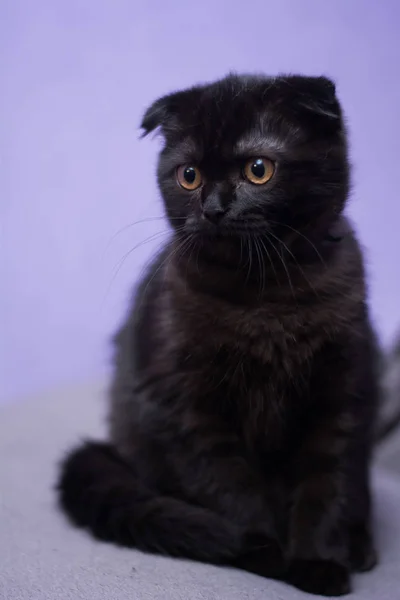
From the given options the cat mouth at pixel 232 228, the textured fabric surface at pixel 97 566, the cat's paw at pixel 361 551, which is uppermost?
the cat mouth at pixel 232 228

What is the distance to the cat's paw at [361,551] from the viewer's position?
1.03m

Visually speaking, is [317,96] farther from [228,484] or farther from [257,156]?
[228,484]

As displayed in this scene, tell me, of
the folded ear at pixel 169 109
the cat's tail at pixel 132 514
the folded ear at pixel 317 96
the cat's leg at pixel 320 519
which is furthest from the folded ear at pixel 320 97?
the cat's tail at pixel 132 514

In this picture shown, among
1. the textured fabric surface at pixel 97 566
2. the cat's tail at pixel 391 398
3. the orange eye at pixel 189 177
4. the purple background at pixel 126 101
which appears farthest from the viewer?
the cat's tail at pixel 391 398

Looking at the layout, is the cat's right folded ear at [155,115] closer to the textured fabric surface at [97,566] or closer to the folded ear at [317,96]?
the folded ear at [317,96]

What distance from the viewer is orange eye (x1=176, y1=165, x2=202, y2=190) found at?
0.98 metres

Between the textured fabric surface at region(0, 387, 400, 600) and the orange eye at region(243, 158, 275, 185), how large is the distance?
1.73 ft

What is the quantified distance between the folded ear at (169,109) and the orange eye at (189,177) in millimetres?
78

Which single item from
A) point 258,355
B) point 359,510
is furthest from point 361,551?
point 258,355

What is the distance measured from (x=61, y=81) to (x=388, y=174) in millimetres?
598

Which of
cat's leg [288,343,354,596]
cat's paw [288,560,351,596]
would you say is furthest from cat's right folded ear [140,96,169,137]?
cat's paw [288,560,351,596]

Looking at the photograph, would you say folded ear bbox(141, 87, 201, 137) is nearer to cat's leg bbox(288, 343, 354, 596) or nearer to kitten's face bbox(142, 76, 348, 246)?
kitten's face bbox(142, 76, 348, 246)

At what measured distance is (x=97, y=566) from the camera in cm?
94

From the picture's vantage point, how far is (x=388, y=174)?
1.15 m
